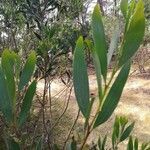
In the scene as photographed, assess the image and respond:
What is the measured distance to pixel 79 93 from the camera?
1.02 metres

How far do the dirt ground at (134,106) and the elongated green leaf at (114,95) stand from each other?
4557mm

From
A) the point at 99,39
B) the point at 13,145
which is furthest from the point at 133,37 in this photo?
the point at 13,145

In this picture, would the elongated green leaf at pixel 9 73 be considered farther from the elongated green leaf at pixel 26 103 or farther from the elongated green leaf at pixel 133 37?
the elongated green leaf at pixel 133 37

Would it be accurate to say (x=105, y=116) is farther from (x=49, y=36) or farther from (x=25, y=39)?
(x=25, y=39)

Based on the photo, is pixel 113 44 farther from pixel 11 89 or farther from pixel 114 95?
pixel 11 89

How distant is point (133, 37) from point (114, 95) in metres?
0.15

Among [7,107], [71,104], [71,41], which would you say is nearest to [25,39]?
[71,41]

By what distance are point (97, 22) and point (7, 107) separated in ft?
1.08

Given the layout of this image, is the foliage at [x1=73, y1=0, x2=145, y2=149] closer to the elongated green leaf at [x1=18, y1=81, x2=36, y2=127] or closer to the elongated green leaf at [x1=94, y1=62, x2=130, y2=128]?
the elongated green leaf at [x1=94, y1=62, x2=130, y2=128]

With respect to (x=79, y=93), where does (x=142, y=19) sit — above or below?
above

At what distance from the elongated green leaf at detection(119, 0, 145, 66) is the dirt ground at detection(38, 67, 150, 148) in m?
4.61

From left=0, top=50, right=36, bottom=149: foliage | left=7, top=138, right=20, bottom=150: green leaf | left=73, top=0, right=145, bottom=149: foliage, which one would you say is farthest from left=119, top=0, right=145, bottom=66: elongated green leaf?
left=7, top=138, right=20, bottom=150: green leaf

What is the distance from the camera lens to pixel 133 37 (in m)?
0.95

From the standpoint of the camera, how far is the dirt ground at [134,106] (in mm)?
6879
